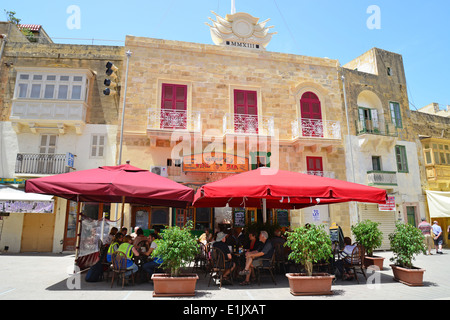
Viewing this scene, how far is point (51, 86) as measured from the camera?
47.9 feet

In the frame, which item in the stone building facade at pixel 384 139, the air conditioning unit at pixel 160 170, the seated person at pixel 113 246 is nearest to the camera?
the seated person at pixel 113 246

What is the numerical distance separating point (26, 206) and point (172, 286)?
35.3 feet

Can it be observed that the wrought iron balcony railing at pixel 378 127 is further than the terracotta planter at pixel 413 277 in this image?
Yes

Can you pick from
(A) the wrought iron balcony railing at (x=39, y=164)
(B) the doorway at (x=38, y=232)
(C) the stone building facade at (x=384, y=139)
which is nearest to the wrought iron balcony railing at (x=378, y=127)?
(C) the stone building facade at (x=384, y=139)

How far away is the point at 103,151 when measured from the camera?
1434 centimetres

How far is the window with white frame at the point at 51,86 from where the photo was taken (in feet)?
47.1

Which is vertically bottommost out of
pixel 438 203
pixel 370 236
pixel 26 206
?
pixel 370 236

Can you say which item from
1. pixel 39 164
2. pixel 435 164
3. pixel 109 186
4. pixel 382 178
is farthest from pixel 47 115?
pixel 435 164

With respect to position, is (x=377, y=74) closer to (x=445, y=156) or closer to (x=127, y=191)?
(x=445, y=156)

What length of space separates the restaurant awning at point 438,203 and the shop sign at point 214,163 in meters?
11.8

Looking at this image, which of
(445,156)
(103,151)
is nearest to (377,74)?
(445,156)

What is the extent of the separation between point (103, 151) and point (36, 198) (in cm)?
349

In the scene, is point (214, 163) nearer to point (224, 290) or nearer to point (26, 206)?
point (224, 290)

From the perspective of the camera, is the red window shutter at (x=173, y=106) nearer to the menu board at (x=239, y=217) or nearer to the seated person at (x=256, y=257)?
the menu board at (x=239, y=217)
